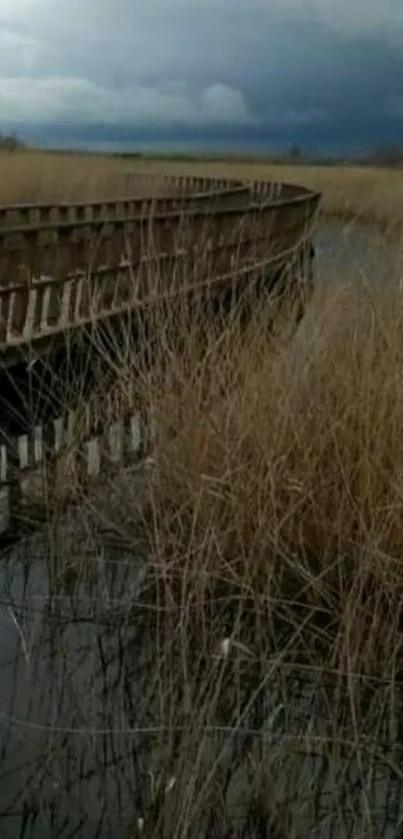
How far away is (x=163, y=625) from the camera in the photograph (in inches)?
208

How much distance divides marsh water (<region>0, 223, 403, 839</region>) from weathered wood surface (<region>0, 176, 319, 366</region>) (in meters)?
2.06

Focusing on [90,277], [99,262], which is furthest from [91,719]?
[99,262]

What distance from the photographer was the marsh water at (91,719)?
13.4ft

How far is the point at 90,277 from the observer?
1087cm

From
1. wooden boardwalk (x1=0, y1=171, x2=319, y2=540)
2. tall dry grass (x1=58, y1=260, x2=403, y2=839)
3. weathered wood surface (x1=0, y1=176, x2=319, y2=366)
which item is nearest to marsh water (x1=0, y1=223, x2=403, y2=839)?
tall dry grass (x1=58, y1=260, x2=403, y2=839)

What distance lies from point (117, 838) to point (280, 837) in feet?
1.54

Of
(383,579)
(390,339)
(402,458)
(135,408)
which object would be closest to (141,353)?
(135,408)

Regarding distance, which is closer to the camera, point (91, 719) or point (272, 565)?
point (91, 719)

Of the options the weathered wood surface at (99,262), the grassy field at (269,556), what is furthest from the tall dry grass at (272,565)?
the weathered wood surface at (99,262)

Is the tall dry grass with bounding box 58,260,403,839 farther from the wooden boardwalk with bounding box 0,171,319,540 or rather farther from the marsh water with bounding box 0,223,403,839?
the wooden boardwalk with bounding box 0,171,319,540

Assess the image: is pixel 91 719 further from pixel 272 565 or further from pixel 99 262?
pixel 99 262

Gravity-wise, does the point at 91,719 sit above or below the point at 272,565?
below

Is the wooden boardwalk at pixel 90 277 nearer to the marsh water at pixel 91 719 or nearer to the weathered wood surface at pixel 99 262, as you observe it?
the weathered wood surface at pixel 99 262

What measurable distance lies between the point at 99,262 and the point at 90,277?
136cm
